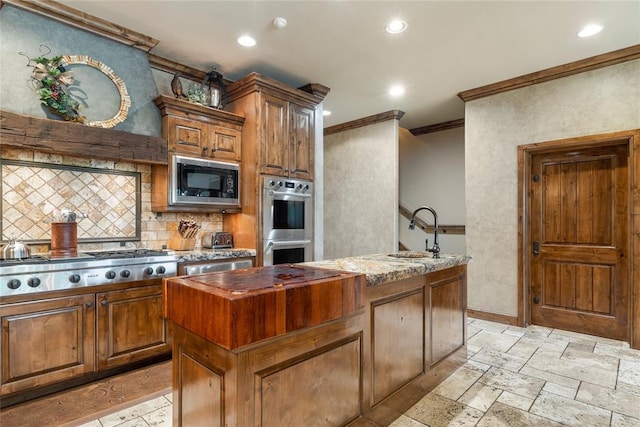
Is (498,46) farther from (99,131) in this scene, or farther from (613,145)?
(99,131)

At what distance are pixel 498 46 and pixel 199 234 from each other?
369cm

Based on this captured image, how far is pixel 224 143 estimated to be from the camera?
3580mm

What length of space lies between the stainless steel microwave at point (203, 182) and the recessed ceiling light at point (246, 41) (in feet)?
3.94

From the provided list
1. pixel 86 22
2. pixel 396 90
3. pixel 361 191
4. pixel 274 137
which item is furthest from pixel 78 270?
pixel 361 191

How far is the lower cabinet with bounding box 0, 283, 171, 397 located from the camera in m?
2.14

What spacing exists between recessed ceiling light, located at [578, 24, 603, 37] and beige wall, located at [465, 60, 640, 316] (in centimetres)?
70

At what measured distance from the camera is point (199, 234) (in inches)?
146

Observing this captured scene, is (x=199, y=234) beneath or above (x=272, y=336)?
above

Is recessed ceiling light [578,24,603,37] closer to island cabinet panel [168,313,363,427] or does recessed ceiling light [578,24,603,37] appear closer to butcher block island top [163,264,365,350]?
butcher block island top [163,264,365,350]

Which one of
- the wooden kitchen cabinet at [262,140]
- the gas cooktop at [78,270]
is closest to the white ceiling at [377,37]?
the wooden kitchen cabinet at [262,140]

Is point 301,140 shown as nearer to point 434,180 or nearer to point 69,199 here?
point 69,199

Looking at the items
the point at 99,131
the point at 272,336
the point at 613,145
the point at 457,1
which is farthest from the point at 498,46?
the point at 99,131

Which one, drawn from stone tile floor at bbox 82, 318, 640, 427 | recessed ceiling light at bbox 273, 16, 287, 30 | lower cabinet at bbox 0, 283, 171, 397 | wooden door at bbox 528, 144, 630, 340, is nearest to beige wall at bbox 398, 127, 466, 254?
wooden door at bbox 528, 144, 630, 340

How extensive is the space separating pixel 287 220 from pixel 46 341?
7.50ft
